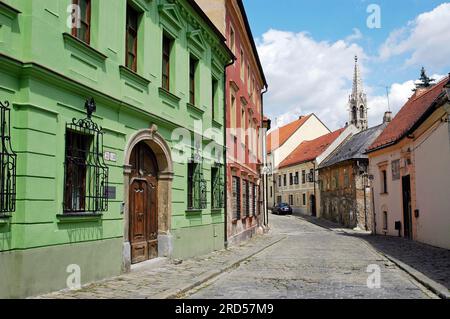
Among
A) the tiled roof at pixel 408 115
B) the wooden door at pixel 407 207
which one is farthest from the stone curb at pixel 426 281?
the tiled roof at pixel 408 115

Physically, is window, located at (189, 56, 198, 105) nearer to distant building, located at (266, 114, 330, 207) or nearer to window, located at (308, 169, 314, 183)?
window, located at (308, 169, 314, 183)

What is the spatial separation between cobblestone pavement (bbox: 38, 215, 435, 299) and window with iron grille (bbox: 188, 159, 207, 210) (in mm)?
1635

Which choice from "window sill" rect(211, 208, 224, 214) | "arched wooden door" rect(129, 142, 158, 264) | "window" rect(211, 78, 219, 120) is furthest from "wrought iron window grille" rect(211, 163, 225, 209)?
"arched wooden door" rect(129, 142, 158, 264)

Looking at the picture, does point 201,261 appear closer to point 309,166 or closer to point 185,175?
point 185,175

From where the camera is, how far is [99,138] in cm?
927

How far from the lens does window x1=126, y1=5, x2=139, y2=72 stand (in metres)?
10.9

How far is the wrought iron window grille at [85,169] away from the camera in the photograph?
845cm

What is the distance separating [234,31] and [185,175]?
993cm

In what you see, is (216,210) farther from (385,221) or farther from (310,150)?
(310,150)

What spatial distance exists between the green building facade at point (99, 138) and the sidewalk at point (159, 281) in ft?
0.95

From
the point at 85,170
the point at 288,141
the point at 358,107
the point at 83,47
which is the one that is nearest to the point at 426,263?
the point at 85,170

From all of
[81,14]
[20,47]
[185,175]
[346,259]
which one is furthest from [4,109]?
[346,259]

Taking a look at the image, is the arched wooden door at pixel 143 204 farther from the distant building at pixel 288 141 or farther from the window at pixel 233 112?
the distant building at pixel 288 141

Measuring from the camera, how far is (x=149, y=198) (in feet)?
39.8
